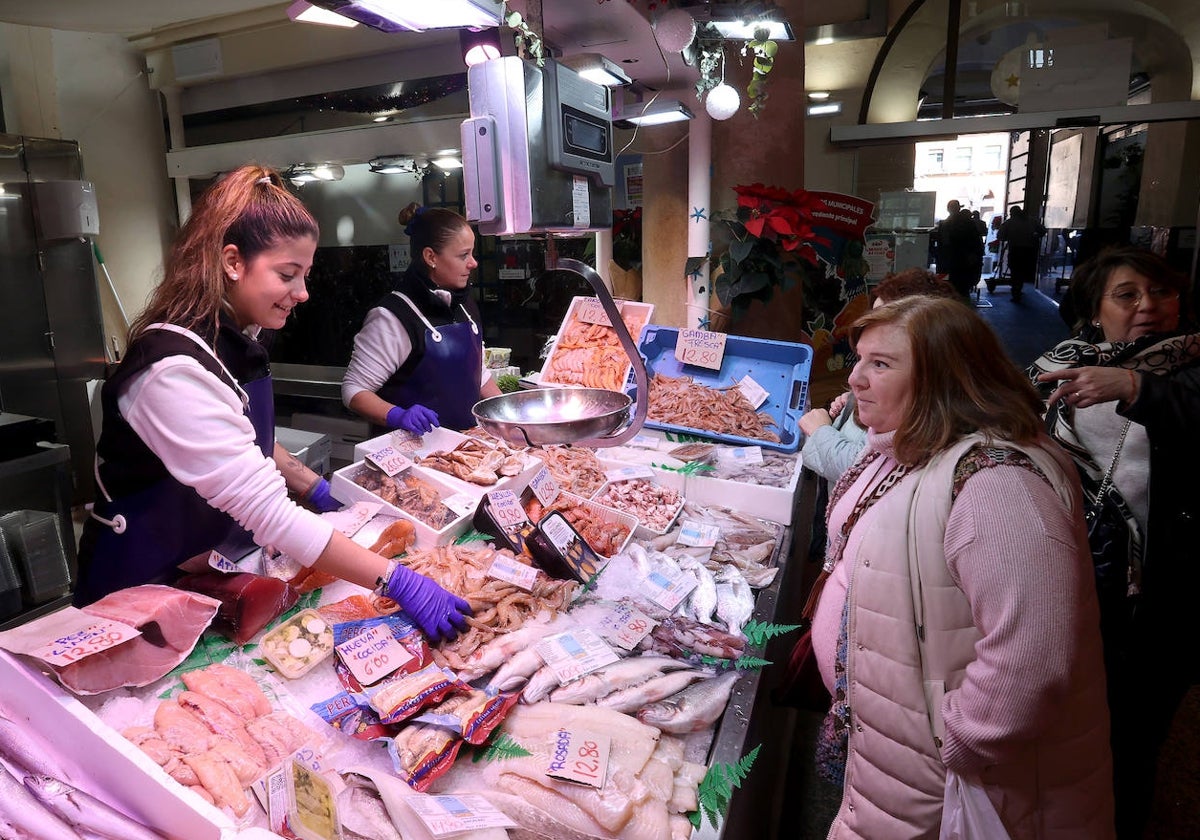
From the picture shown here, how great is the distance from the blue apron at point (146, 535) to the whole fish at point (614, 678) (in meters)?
1.08

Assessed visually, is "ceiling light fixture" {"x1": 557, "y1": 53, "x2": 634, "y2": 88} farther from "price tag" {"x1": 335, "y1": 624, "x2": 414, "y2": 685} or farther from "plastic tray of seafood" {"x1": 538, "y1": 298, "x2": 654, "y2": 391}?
"price tag" {"x1": 335, "y1": 624, "x2": 414, "y2": 685}

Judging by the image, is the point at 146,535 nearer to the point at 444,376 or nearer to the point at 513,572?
the point at 513,572

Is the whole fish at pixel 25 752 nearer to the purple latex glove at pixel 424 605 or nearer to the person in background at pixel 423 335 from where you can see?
the purple latex glove at pixel 424 605

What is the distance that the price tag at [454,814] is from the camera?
121cm

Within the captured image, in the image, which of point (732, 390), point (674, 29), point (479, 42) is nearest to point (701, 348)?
point (732, 390)

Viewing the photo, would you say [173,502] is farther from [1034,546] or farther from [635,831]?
[1034,546]

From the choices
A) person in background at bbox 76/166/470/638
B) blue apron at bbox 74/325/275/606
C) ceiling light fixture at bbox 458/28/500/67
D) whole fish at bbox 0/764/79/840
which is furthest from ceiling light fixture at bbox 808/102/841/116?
whole fish at bbox 0/764/79/840

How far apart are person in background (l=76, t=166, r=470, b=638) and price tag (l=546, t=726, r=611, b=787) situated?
478mm

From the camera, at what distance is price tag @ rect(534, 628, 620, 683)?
171 cm

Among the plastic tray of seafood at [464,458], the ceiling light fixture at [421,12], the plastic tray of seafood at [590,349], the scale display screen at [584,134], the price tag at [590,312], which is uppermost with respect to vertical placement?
the ceiling light fixture at [421,12]

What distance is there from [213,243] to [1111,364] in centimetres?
290

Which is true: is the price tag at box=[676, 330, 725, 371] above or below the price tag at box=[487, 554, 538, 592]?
above

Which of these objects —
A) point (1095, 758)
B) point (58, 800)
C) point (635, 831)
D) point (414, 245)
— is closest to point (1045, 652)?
point (1095, 758)

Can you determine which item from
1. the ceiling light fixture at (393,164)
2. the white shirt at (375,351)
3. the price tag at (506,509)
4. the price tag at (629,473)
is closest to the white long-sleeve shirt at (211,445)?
the price tag at (506,509)
